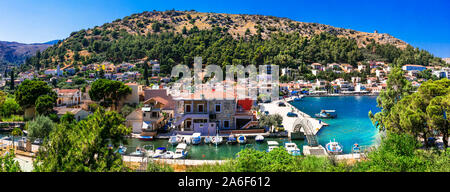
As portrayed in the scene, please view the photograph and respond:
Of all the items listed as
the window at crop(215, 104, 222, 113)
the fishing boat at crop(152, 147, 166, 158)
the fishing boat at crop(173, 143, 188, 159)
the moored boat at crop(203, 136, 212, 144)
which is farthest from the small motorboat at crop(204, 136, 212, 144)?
the fishing boat at crop(152, 147, 166, 158)

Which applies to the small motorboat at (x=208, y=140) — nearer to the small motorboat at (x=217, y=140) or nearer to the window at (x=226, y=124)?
the small motorboat at (x=217, y=140)

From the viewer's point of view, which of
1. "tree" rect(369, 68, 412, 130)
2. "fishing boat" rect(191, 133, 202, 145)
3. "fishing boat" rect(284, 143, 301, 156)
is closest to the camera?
"fishing boat" rect(284, 143, 301, 156)

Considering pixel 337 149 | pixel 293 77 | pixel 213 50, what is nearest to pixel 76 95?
pixel 337 149

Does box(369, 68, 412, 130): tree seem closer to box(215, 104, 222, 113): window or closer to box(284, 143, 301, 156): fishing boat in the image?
box(284, 143, 301, 156): fishing boat

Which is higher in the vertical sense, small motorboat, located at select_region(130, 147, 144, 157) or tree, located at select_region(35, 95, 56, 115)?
tree, located at select_region(35, 95, 56, 115)

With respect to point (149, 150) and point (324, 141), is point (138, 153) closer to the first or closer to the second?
point (149, 150)

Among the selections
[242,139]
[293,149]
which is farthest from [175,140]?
[293,149]
